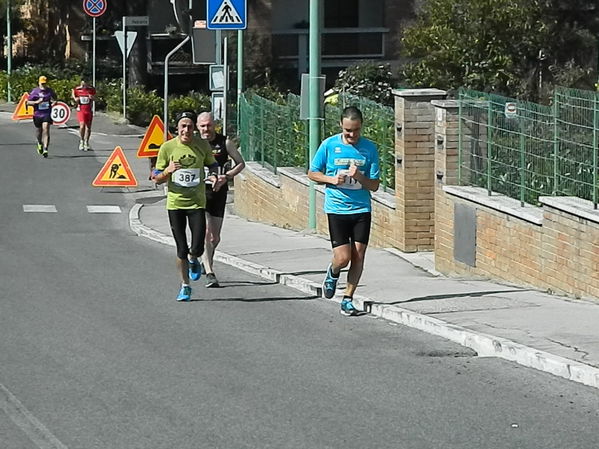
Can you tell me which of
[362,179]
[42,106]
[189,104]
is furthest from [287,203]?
[189,104]

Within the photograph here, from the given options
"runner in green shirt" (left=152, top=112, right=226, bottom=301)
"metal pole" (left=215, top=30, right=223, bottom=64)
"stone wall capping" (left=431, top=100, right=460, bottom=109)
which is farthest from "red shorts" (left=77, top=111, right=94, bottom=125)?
"runner in green shirt" (left=152, top=112, right=226, bottom=301)

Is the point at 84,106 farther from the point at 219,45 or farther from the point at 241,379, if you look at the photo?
the point at 241,379

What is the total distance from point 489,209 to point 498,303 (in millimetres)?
2125

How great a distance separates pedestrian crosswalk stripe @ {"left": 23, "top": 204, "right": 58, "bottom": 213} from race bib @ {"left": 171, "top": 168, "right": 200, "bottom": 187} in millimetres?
11865

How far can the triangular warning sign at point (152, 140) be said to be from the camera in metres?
24.5

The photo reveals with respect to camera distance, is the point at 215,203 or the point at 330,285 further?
the point at 215,203

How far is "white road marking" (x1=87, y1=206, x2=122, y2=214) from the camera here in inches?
967

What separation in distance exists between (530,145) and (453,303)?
7.68 feet

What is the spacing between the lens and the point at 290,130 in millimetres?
22484

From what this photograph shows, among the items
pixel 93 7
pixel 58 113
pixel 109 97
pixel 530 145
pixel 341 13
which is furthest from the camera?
pixel 341 13

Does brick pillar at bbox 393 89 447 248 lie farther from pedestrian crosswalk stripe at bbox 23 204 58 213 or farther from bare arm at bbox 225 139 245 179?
pedestrian crosswalk stripe at bbox 23 204 58 213

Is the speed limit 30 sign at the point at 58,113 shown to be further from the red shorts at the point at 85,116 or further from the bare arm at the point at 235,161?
the bare arm at the point at 235,161

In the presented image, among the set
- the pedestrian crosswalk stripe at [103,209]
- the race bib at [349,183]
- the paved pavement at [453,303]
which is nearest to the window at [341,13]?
the pedestrian crosswalk stripe at [103,209]

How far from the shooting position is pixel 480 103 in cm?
1476
